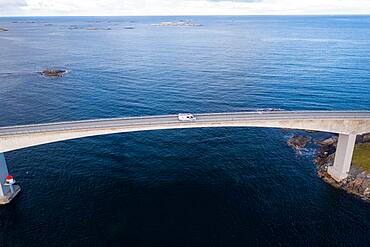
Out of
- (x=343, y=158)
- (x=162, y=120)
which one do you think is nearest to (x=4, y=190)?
(x=162, y=120)

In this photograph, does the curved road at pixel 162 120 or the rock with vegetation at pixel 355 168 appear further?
the rock with vegetation at pixel 355 168

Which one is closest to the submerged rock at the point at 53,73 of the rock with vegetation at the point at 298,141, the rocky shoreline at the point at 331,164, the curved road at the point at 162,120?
the curved road at the point at 162,120

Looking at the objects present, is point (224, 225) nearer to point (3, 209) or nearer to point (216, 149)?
point (216, 149)

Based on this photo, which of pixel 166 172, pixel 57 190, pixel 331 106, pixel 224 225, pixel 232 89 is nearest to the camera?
pixel 224 225

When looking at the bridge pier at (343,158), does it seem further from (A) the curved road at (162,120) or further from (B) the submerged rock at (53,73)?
(B) the submerged rock at (53,73)

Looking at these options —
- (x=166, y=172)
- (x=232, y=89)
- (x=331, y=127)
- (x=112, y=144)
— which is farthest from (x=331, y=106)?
(x=112, y=144)

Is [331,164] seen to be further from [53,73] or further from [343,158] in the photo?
[53,73]

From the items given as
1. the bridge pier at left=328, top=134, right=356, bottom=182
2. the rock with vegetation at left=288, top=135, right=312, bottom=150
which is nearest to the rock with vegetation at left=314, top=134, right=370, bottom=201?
the bridge pier at left=328, top=134, right=356, bottom=182
